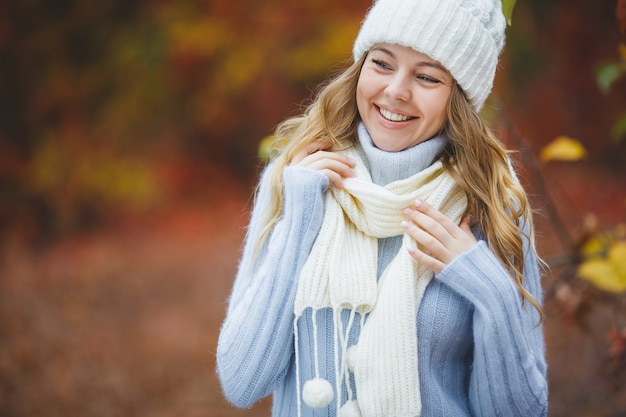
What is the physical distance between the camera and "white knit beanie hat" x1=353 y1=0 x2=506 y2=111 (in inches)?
69.2

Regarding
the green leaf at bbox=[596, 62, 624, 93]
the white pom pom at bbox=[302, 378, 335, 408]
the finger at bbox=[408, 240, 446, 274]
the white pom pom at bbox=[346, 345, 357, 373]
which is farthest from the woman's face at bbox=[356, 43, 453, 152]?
the green leaf at bbox=[596, 62, 624, 93]

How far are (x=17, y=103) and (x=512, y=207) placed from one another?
5.66 metres

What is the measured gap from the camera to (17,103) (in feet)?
20.7

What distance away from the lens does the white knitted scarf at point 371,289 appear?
1747 mm

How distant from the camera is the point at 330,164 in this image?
190 cm

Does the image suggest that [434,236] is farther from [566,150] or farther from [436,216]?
[566,150]

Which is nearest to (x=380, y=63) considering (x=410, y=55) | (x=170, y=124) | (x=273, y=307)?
(x=410, y=55)

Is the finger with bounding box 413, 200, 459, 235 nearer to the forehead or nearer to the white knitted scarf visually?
the white knitted scarf

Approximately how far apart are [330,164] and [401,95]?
0.28 m

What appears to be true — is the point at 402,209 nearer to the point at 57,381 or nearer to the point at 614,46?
the point at 57,381

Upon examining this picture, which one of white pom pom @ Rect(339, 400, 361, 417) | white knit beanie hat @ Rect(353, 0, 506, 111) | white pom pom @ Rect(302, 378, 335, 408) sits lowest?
white pom pom @ Rect(339, 400, 361, 417)

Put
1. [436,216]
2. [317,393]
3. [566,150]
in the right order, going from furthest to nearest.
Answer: [566,150]
[436,216]
[317,393]

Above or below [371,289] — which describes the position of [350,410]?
below

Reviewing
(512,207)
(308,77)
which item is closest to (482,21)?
(512,207)
